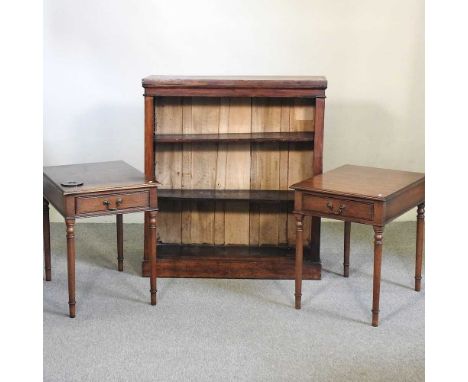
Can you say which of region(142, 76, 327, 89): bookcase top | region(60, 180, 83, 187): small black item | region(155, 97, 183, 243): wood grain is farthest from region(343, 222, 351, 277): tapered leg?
region(60, 180, 83, 187): small black item

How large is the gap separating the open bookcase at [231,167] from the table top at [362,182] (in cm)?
25

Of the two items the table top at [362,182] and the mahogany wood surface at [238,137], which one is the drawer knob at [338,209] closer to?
the table top at [362,182]

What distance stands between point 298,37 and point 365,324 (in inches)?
94.1

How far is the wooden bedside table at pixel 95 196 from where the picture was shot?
3.67 meters

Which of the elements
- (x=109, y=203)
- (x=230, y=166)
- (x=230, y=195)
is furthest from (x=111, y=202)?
(x=230, y=166)

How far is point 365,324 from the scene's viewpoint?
12.3ft

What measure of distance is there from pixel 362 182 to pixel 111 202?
1278 mm

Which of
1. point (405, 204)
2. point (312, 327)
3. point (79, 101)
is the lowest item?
point (312, 327)

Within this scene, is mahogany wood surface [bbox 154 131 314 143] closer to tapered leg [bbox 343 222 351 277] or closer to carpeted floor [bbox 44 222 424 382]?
tapered leg [bbox 343 222 351 277]

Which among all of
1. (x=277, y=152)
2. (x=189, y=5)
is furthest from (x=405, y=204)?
(x=189, y=5)

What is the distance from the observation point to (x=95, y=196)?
12.1ft

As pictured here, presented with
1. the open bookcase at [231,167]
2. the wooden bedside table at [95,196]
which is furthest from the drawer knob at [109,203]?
the open bookcase at [231,167]

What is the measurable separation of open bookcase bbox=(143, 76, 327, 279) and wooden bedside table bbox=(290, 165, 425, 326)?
0.40 m
